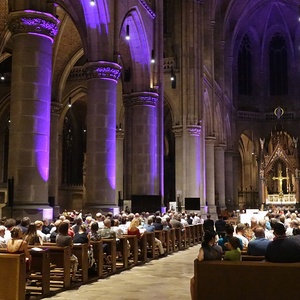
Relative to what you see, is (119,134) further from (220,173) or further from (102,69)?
(102,69)

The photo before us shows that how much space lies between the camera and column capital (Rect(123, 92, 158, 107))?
25500mm

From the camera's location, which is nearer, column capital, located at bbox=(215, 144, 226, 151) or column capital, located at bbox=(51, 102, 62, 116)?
column capital, located at bbox=(51, 102, 62, 116)

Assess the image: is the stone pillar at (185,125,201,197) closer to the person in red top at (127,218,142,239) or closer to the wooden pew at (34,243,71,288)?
the person in red top at (127,218,142,239)

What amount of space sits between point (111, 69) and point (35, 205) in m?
7.71

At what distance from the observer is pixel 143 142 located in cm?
2550

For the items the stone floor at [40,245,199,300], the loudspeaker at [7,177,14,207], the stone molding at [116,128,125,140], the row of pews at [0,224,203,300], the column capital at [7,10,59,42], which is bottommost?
the stone floor at [40,245,199,300]

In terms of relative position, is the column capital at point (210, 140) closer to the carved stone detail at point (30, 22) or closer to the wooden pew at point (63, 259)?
the carved stone detail at point (30, 22)

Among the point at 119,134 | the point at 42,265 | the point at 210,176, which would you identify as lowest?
the point at 42,265

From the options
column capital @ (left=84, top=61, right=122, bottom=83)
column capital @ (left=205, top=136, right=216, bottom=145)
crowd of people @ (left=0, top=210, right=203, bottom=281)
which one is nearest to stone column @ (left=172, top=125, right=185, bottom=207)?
column capital @ (left=205, top=136, right=216, bottom=145)

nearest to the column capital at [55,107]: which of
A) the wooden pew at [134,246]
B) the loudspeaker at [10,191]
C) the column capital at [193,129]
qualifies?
the column capital at [193,129]

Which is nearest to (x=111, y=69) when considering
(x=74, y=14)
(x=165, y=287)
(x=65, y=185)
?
(x=74, y=14)

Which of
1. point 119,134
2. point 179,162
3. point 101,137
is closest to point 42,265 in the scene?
point 101,137

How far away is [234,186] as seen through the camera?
49.3m

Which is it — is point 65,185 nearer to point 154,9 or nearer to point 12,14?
point 154,9
